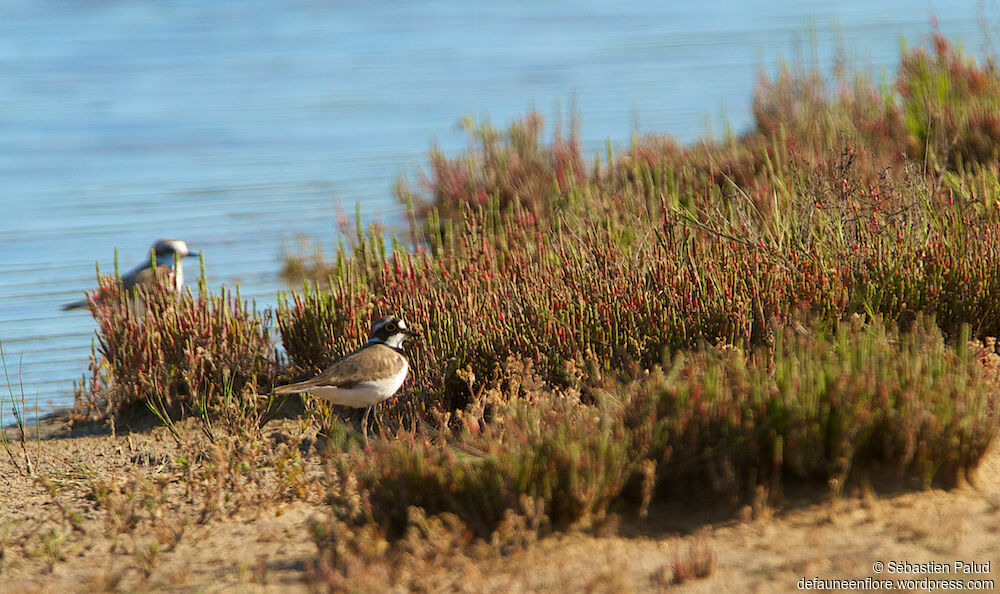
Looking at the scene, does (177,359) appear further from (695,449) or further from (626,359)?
(695,449)

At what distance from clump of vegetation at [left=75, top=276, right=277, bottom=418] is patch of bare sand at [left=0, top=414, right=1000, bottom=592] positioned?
1.64m

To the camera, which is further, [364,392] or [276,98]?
[276,98]

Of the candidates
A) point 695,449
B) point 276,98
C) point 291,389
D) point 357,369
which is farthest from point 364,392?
point 276,98

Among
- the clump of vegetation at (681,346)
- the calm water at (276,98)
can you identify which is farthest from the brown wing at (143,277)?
the clump of vegetation at (681,346)

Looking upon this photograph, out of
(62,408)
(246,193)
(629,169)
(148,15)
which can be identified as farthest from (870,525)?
(148,15)

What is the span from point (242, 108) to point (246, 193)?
15.5 ft

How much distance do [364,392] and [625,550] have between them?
193 cm

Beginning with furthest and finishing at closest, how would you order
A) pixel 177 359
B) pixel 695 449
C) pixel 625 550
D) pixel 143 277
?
pixel 143 277
pixel 177 359
pixel 695 449
pixel 625 550

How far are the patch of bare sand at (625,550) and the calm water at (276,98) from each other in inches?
113

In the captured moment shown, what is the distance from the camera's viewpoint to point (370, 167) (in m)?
13.2

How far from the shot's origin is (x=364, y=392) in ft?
17.9

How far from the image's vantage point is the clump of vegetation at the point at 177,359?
6465 mm

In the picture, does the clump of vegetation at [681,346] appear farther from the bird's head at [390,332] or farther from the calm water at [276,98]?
the calm water at [276,98]

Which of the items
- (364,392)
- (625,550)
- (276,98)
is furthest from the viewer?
(276,98)
